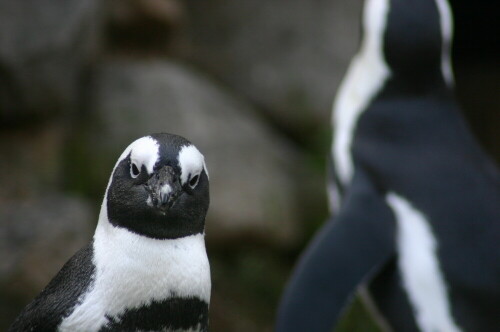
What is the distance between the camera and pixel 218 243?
3787 millimetres

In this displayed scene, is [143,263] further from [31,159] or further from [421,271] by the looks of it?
[31,159]

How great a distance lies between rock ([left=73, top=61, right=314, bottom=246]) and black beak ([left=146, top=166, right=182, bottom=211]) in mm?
2251

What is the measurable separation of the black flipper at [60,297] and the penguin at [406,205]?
0.82 m

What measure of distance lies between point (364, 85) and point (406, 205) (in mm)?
457

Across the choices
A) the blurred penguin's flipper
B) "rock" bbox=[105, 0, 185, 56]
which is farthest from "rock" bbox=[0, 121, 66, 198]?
the blurred penguin's flipper

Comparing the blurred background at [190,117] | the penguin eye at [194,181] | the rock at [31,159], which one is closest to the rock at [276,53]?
the blurred background at [190,117]

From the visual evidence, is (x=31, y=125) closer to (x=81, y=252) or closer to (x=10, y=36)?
(x=10, y=36)

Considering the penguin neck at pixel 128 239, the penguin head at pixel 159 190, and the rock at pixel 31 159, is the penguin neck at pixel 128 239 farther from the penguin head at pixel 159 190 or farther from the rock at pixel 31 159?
the rock at pixel 31 159

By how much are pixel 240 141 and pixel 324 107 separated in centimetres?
45

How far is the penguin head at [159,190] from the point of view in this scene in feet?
4.50

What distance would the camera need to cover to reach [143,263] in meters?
1.37

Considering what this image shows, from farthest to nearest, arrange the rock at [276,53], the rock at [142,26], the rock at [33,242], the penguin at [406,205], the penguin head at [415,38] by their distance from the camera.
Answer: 1. the rock at [276,53]
2. the rock at [142,26]
3. the rock at [33,242]
4. the penguin head at [415,38]
5. the penguin at [406,205]

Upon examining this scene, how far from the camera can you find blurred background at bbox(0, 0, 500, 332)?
3.23 meters

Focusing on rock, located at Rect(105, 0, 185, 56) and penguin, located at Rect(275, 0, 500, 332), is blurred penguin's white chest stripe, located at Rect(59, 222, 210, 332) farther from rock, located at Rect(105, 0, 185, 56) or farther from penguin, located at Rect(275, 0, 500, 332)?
rock, located at Rect(105, 0, 185, 56)
